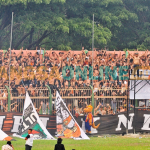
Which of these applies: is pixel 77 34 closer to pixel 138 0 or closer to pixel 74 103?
pixel 138 0

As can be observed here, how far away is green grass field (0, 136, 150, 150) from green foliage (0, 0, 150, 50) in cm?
1714

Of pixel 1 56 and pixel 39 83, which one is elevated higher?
pixel 1 56

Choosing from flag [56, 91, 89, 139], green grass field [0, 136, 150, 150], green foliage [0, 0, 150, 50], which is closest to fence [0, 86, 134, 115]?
flag [56, 91, 89, 139]

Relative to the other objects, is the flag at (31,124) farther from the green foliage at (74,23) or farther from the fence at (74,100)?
the green foliage at (74,23)

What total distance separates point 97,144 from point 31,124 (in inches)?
118

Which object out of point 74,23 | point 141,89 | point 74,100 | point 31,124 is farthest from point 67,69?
point 74,23

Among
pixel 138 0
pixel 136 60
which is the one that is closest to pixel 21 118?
pixel 136 60

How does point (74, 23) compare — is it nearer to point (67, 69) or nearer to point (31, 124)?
point (67, 69)

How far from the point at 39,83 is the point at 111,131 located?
221 inches

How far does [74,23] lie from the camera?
122 feet

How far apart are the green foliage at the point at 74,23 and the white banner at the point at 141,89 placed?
1358 centimetres

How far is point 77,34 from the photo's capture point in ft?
125

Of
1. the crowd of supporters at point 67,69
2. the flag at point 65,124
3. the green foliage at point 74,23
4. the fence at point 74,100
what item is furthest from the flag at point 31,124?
the green foliage at point 74,23

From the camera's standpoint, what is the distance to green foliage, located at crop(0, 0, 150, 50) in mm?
36500
